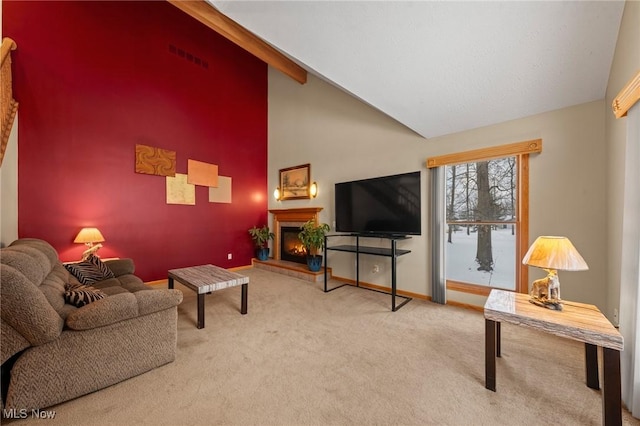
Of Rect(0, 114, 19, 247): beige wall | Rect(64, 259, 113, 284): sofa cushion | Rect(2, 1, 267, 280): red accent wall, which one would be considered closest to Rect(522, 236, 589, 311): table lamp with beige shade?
Rect(64, 259, 113, 284): sofa cushion

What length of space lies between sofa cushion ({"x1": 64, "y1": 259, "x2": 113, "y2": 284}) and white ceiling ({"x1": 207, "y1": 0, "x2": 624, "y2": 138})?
299 centimetres

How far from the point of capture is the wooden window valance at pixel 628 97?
4.47ft

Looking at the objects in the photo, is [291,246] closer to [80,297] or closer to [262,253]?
Result: [262,253]

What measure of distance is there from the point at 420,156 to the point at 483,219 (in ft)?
3.73

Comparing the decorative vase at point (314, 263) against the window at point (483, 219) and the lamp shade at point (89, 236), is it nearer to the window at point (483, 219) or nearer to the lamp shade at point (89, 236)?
the window at point (483, 219)

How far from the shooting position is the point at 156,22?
165 inches

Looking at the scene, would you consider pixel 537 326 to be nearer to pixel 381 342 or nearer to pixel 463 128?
pixel 381 342

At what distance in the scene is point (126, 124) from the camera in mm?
3891

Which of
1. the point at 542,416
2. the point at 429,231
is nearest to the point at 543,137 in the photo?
the point at 429,231

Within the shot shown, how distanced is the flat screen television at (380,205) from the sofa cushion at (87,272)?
3179 mm

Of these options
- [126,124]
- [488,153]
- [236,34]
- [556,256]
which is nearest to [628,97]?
[556,256]

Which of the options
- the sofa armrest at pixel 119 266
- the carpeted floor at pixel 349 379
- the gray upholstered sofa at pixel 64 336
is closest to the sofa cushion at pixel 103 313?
the gray upholstered sofa at pixel 64 336

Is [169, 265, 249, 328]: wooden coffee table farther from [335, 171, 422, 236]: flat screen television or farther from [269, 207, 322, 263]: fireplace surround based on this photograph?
[269, 207, 322, 263]: fireplace surround

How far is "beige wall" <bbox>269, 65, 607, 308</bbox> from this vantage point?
7.68ft
